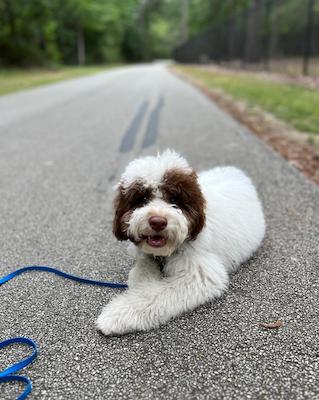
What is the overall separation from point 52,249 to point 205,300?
153 cm

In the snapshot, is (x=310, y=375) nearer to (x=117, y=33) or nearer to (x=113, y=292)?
(x=113, y=292)

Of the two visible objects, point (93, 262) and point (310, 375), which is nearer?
point (310, 375)

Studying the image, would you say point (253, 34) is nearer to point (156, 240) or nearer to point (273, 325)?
point (156, 240)

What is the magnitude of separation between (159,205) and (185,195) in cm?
19

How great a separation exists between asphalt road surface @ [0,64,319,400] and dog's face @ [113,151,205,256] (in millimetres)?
488

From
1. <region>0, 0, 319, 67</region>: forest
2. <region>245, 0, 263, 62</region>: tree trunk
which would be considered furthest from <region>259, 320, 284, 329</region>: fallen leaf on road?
<region>245, 0, 263, 62</region>: tree trunk

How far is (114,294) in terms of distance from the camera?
9.65ft

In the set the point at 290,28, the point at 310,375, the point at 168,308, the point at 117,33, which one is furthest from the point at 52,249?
the point at 117,33

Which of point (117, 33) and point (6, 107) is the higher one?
point (117, 33)

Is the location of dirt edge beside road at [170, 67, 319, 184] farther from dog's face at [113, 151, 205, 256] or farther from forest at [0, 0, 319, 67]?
forest at [0, 0, 319, 67]

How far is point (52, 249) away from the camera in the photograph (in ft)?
12.0

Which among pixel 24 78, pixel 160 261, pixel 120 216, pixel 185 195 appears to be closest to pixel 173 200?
pixel 185 195

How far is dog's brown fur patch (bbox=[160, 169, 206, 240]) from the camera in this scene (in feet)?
8.93

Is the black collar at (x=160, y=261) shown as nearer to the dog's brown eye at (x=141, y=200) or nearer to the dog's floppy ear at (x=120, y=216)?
the dog's floppy ear at (x=120, y=216)
